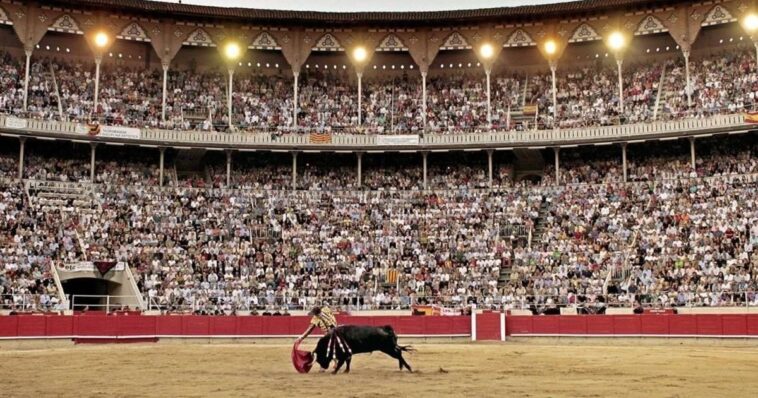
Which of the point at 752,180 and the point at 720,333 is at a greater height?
the point at 752,180

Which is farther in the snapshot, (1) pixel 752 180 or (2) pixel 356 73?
(2) pixel 356 73

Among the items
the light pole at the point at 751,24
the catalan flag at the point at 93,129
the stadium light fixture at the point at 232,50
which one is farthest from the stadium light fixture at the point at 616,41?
the catalan flag at the point at 93,129

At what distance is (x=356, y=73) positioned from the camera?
4916cm

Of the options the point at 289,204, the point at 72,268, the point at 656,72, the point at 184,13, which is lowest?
the point at 72,268

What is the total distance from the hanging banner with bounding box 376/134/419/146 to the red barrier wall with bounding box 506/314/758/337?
50.5 ft

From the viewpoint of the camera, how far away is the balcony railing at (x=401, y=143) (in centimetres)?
4112

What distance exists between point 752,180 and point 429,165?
16.0 m

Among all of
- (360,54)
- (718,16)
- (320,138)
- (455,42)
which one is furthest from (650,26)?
(320,138)

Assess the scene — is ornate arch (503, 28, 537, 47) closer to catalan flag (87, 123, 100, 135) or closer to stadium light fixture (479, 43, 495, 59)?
stadium light fixture (479, 43, 495, 59)

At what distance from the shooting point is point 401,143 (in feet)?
147

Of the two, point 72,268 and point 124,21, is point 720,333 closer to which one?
point 72,268

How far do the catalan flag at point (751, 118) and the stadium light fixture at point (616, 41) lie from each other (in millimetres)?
7435

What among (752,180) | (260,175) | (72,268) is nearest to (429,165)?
(260,175)

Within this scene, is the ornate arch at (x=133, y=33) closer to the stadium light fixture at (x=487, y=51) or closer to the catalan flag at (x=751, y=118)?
the stadium light fixture at (x=487, y=51)
